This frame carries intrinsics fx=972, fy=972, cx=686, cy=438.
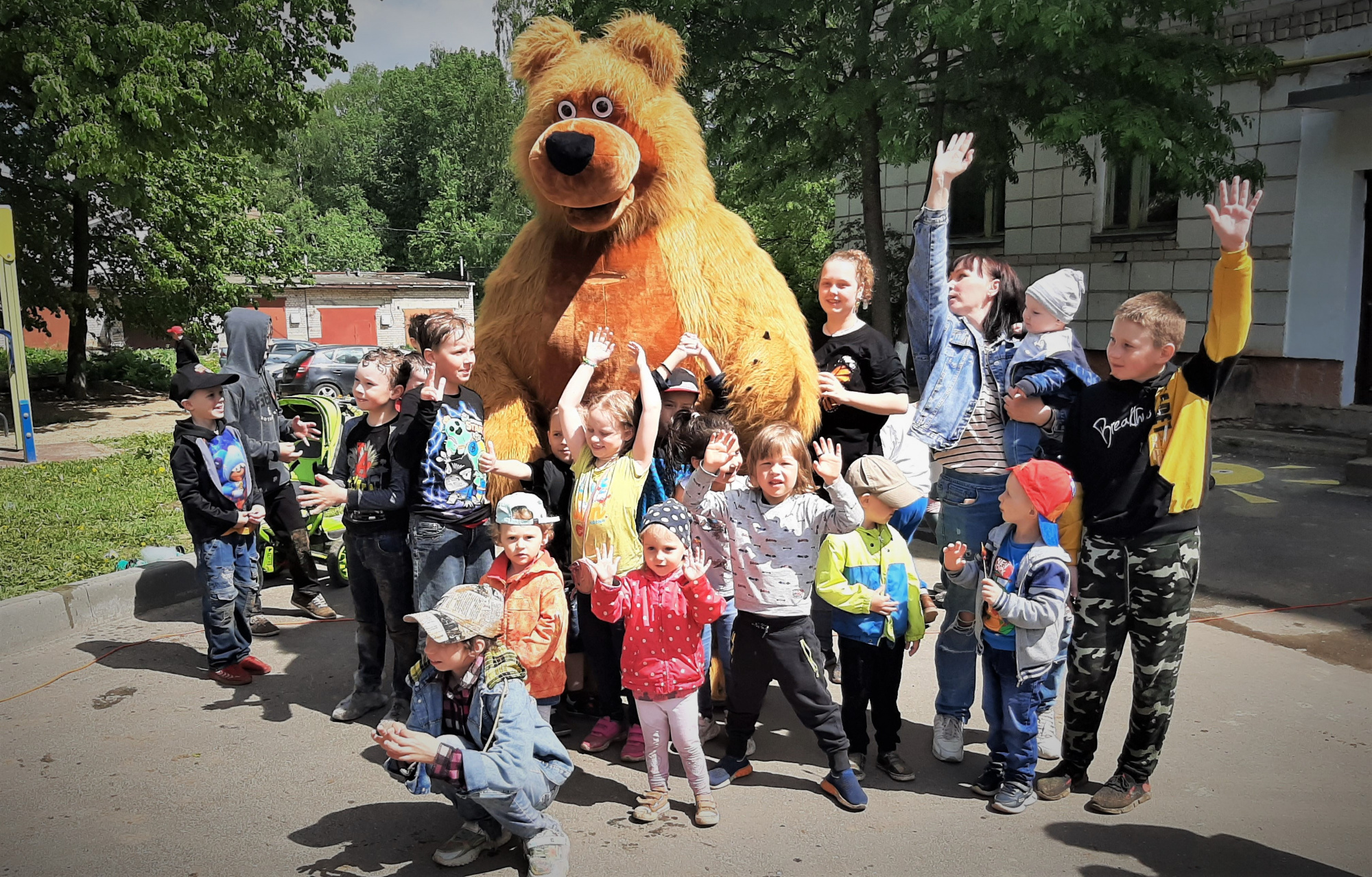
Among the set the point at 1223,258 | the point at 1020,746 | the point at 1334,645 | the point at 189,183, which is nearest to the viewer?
the point at 1223,258

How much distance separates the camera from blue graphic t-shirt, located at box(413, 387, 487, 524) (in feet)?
12.7

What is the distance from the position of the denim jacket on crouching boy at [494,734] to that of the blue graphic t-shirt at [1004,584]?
4.85ft

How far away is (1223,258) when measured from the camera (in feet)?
9.50

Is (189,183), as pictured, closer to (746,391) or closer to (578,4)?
(578,4)

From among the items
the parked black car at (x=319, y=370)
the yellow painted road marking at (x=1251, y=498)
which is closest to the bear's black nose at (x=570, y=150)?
the yellow painted road marking at (x=1251, y=498)

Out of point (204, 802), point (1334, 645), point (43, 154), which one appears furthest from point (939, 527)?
point (43, 154)

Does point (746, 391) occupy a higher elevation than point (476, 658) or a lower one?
higher

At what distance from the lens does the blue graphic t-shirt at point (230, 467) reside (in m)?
4.53

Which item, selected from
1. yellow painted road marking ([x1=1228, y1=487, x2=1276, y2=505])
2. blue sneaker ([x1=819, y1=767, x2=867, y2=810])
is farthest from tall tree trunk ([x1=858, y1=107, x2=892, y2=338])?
blue sneaker ([x1=819, y1=767, x2=867, y2=810])

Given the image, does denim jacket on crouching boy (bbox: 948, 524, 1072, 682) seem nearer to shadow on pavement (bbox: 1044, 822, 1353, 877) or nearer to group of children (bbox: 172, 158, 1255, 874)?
group of children (bbox: 172, 158, 1255, 874)

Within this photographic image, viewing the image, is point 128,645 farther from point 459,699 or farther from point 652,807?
point 652,807

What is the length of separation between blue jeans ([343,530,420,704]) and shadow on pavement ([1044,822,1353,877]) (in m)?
2.53

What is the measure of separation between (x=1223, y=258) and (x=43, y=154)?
17.9m

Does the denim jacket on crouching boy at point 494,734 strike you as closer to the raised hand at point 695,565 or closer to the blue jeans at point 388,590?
the raised hand at point 695,565
